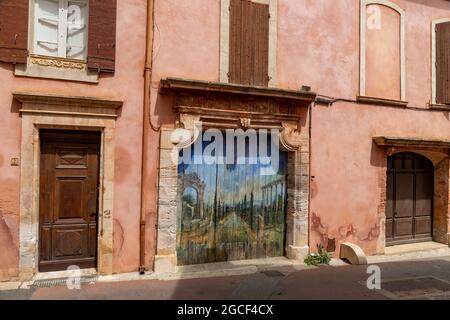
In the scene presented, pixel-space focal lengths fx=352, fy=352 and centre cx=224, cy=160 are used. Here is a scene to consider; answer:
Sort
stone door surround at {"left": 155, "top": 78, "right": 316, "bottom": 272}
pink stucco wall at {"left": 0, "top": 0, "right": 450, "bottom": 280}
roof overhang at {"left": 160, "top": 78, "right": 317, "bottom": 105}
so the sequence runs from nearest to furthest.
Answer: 1. pink stucco wall at {"left": 0, "top": 0, "right": 450, "bottom": 280}
2. roof overhang at {"left": 160, "top": 78, "right": 317, "bottom": 105}
3. stone door surround at {"left": 155, "top": 78, "right": 316, "bottom": 272}

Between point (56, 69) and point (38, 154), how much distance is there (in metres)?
1.36

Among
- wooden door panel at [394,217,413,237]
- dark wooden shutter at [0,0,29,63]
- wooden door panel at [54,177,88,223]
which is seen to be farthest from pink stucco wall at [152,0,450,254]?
wooden door panel at [54,177,88,223]

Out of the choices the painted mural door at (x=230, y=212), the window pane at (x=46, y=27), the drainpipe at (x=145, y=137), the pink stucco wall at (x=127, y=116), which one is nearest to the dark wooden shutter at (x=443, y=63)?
the painted mural door at (x=230, y=212)

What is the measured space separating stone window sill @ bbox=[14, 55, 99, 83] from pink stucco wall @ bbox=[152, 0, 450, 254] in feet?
5.92

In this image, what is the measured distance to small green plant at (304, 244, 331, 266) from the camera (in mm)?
6871

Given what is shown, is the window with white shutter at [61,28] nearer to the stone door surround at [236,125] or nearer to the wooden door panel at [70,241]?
the stone door surround at [236,125]

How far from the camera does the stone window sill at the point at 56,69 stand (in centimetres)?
537

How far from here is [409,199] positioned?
8562 mm

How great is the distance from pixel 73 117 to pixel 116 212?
1.68 metres

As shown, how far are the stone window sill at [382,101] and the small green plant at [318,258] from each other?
130 inches

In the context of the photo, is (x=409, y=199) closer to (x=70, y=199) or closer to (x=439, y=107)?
(x=439, y=107)

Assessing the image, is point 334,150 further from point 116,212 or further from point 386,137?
point 116,212

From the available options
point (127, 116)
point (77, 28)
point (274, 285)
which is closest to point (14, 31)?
point (77, 28)

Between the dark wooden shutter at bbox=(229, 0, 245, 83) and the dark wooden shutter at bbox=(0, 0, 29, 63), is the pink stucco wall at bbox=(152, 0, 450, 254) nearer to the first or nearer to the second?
the dark wooden shutter at bbox=(229, 0, 245, 83)
